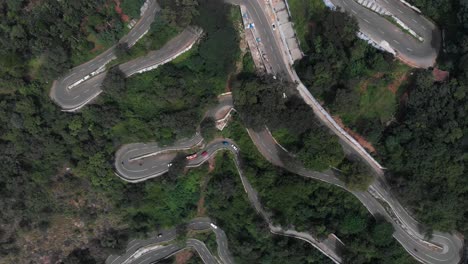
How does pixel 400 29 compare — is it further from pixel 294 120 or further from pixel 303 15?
pixel 294 120

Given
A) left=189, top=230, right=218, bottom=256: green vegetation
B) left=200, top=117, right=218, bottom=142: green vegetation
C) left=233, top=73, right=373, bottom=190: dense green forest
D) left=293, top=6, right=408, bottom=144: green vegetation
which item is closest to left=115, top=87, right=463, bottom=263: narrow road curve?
left=200, top=117, right=218, bottom=142: green vegetation

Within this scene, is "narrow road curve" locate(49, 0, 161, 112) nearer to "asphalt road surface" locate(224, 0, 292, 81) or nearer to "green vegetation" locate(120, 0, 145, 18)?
"green vegetation" locate(120, 0, 145, 18)

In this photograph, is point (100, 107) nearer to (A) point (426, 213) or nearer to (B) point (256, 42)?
(B) point (256, 42)

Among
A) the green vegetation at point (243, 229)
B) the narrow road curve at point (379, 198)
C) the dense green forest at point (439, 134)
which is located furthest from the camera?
the green vegetation at point (243, 229)

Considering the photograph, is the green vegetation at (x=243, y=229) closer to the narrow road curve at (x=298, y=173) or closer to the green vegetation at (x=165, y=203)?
the narrow road curve at (x=298, y=173)

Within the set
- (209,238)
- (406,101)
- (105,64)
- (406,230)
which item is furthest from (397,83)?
(105,64)

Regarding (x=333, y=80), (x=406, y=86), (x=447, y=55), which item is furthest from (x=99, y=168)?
(x=447, y=55)

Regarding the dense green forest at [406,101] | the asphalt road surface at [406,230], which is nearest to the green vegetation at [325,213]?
the asphalt road surface at [406,230]
